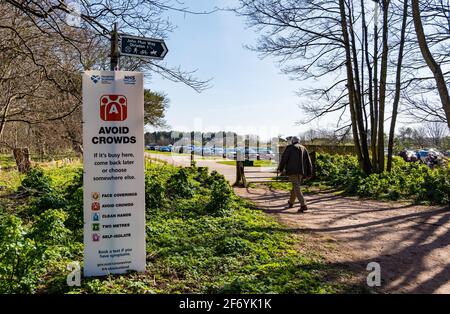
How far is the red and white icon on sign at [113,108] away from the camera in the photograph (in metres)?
4.39

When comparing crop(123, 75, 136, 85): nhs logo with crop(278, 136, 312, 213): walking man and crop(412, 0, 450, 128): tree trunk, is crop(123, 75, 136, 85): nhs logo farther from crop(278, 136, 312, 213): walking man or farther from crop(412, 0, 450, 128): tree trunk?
crop(412, 0, 450, 128): tree trunk

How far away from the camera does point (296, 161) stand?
9.26 m

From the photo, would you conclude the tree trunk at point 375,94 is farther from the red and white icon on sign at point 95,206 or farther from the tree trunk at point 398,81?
the red and white icon on sign at point 95,206

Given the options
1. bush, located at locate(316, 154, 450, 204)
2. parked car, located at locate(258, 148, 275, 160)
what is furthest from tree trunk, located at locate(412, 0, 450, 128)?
parked car, located at locate(258, 148, 275, 160)

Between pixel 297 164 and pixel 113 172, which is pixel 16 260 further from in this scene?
pixel 297 164

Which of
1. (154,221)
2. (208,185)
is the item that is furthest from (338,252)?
(208,185)

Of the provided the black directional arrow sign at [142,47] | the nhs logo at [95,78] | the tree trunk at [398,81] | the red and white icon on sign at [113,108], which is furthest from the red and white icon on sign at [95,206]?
the tree trunk at [398,81]

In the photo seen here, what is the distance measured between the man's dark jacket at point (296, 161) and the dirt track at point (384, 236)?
1.03 metres

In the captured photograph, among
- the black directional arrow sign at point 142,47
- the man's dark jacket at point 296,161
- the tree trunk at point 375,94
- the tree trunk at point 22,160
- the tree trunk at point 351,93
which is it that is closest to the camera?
the black directional arrow sign at point 142,47

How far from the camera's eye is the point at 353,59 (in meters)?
15.5

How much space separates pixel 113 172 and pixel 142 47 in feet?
5.18

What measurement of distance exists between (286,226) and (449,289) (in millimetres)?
3285

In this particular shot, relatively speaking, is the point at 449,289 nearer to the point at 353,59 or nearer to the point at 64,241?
the point at 64,241
